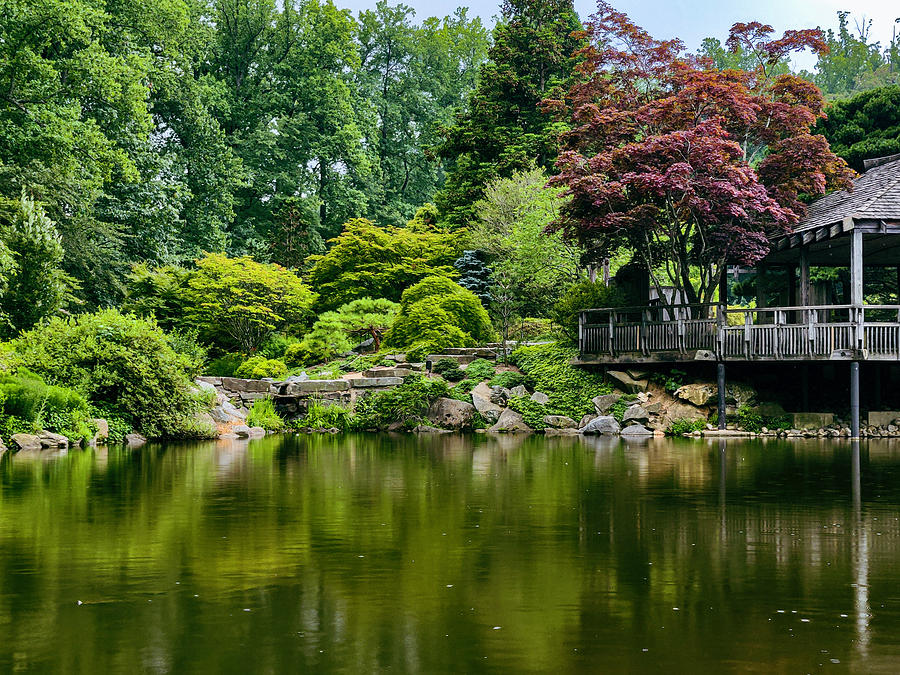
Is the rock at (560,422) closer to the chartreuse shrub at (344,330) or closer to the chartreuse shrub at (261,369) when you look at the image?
the chartreuse shrub at (344,330)

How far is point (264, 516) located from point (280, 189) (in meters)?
47.0

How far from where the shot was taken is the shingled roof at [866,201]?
21469 mm

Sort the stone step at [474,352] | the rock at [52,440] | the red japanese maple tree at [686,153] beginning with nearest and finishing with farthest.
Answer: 1. the rock at [52,440]
2. the red japanese maple tree at [686,153]
3. the stone step at [474,352]

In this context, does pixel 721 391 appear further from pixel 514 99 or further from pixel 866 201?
pixel 514 99

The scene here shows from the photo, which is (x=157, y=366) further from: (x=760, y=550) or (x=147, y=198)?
(x=147, y=198)

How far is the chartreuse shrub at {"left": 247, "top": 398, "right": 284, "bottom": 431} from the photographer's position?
2609 centimetres

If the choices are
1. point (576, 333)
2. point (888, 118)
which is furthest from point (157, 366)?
point (888, 118)

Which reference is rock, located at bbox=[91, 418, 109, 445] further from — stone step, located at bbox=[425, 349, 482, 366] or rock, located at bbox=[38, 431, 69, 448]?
stone step, located at bbox=[425, 349, 482, 366]

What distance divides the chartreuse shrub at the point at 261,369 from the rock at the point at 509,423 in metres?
7.55

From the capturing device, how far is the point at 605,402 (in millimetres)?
24672

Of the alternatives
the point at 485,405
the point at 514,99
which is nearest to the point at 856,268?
the point at 485,405

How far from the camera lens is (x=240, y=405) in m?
26.9

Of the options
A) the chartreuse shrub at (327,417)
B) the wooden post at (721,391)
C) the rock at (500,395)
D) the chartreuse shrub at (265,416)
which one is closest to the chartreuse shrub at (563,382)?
the rock at (500,395)

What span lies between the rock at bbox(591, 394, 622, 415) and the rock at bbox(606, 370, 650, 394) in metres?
0.35
